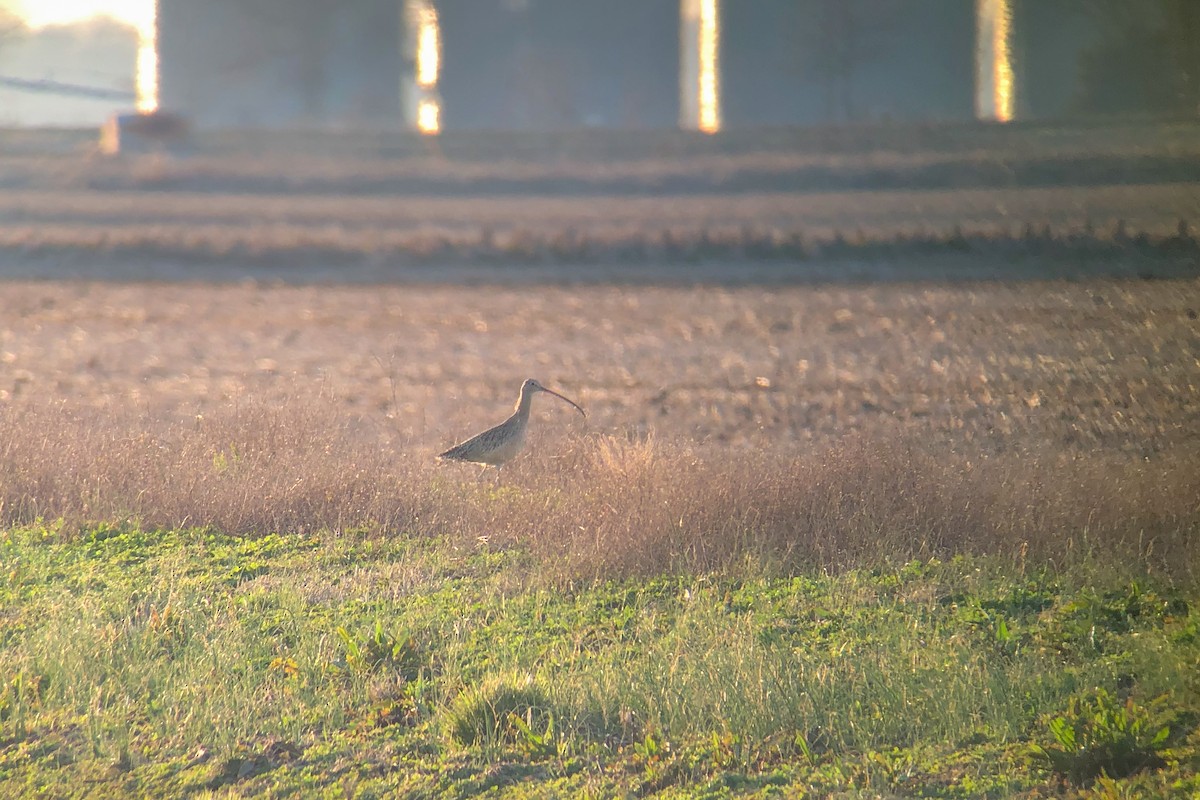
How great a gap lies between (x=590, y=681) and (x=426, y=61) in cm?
4700

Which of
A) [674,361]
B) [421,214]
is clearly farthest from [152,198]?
[674,361]

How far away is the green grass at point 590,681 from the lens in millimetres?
4645

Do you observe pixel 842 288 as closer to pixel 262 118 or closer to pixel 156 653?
pixel 156 653

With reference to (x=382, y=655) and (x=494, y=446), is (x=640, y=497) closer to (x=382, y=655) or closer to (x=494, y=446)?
(x=494, y=446)

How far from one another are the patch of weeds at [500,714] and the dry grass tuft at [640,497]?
1.81m

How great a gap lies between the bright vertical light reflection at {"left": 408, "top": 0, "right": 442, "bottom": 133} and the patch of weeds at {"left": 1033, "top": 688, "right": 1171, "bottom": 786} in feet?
128

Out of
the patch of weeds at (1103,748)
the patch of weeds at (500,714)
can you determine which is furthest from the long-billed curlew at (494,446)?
the patch of weeds at (1103,748)

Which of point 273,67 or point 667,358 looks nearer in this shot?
point 667,358

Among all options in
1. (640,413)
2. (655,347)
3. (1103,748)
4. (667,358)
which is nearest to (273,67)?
(655,347)

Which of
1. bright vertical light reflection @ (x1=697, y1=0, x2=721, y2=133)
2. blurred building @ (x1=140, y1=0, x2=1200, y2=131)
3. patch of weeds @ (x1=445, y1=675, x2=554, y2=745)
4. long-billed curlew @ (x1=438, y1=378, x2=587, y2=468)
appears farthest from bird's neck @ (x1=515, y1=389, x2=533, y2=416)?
bright vertical light reflection @ (x1=697, y1=0, x2=721, y2=133)

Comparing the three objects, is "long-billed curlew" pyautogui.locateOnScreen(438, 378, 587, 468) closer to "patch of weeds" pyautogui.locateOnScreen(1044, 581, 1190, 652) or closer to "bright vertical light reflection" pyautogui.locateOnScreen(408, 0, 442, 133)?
"patch of weeds" pyautogui.locateOnScreen(1044, 581, 1190, 652)

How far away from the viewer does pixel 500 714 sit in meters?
5.01

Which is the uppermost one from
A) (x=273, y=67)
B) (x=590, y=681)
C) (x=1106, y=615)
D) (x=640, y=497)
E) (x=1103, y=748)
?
(x=273, y=67)

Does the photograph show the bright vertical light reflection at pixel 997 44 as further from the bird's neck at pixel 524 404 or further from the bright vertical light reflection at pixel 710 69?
the bright vertical light reflection at pixel 710 69
